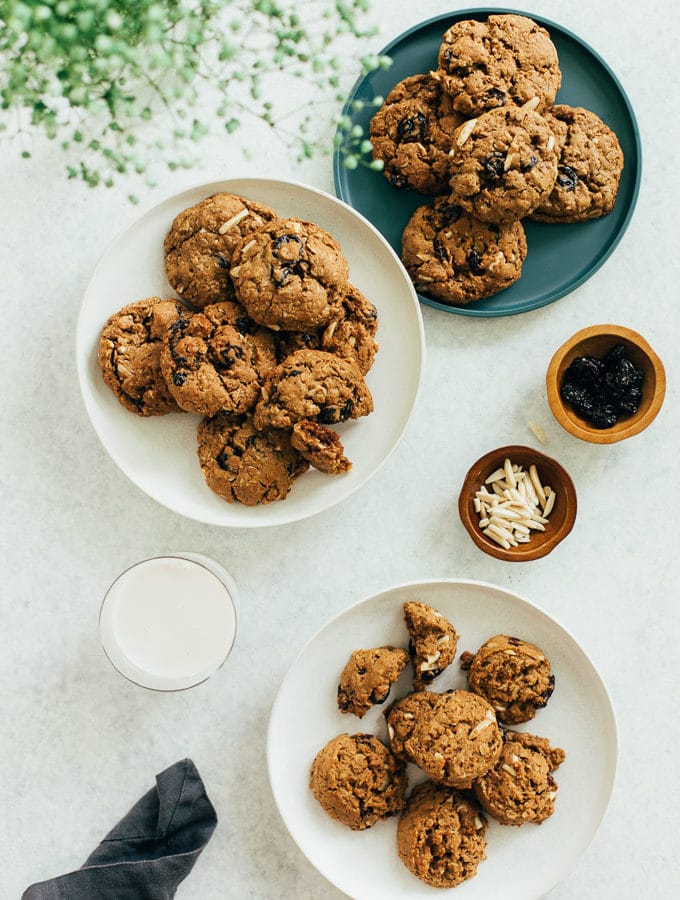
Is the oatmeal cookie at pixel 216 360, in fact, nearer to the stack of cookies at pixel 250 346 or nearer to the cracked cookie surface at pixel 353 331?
the stack of cookies at pixel 250 346

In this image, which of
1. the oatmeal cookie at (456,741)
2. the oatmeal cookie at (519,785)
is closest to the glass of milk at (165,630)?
the oatmeal cookie at (456,741)

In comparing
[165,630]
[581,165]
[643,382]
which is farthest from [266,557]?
[581,165]

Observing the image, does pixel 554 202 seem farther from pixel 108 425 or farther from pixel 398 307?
pixel 108 425

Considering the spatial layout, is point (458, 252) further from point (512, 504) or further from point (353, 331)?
point (512, 504)

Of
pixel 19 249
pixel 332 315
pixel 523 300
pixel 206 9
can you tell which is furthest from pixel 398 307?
pixel 19 249

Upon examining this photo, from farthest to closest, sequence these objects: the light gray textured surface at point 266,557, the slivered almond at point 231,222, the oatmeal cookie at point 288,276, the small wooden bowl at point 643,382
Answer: the light gray textured surface at point 266,557 → the small wooden bowl at point 643,382 → the slivered almond at point 231,222 → the oatmeal cookie at point 288,276

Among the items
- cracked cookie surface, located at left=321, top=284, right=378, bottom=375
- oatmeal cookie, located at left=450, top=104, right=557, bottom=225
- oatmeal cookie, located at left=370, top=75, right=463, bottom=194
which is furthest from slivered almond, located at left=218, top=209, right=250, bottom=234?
oatmeal cookie, located at left=450, top=104, right=557, bottom=225

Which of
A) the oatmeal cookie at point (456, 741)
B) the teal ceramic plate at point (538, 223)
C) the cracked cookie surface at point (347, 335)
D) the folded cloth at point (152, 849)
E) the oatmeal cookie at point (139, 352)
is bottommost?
the folded cloth at point (152, 849)
